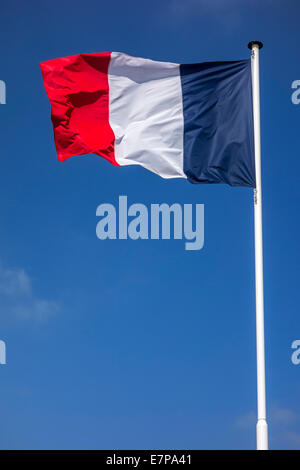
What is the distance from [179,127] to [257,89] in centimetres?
268

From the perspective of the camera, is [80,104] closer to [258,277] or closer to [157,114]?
[157,114]

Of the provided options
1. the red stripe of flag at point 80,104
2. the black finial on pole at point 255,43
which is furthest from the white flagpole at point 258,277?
the red stripe of flag at point 80,104

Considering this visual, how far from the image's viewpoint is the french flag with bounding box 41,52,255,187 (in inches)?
995

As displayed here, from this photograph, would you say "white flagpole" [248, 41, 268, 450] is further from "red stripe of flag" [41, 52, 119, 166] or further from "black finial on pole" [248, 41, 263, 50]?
"red stripe of flag" [41, 52, 119, 166]

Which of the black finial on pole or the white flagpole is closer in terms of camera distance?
the white flagpole

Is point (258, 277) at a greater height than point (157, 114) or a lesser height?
lesser

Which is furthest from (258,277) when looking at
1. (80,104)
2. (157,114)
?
(80,104)

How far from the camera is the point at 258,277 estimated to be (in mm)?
23094

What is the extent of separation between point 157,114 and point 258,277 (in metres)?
6.72

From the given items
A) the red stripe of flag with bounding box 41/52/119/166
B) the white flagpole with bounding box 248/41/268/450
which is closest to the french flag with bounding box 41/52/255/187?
the red stripe of flag with bounding box 41/52/119/166

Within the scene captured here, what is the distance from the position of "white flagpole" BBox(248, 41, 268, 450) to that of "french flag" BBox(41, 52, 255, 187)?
36 cm

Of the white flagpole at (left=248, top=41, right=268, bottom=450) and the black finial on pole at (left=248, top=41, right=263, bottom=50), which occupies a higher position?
the black finial on pole at (left=248, top=41, right=263, bottom=50)

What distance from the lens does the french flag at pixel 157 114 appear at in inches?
995

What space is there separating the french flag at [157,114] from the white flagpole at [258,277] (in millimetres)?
361
